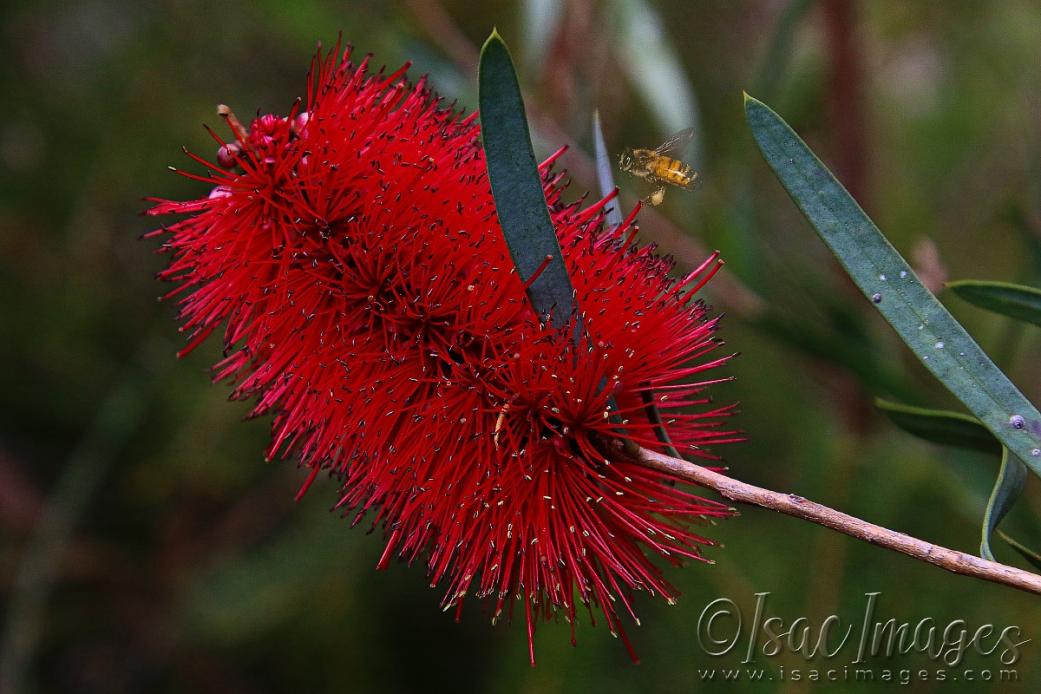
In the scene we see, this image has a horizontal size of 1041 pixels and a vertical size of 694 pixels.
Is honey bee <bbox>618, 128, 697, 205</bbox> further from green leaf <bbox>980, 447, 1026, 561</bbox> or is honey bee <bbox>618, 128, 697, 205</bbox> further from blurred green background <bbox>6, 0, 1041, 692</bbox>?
blurred green background <bbox>6, 0, 1041, 692</bbox>

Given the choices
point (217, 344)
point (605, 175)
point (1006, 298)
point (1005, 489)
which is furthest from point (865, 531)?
point (217, 344)

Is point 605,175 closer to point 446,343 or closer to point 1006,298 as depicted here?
point 446,343

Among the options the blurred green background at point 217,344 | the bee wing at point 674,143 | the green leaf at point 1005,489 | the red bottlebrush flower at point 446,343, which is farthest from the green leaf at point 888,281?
the blurred green background at point 217,344

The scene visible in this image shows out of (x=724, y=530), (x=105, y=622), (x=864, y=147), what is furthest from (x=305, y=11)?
(x=105, y=622)

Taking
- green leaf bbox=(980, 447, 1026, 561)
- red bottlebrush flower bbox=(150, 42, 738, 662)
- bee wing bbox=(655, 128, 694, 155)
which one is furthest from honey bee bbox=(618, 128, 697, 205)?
green leaf bbox=(980, 447, 1026, 561)

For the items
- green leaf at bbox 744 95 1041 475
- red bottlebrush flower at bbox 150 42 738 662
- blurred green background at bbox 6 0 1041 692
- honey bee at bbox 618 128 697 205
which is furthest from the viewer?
blurred green background at bbox 6 0 1041 692

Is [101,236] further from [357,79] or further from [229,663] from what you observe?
[357,79]

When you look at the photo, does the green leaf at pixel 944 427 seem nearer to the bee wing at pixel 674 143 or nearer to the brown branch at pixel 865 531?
the brown branch at pixel 865 531

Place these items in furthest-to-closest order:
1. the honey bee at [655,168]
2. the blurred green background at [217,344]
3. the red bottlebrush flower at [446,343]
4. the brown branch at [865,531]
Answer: the blurred green background at [217,344]
the honey bee at [655,168]
the red bottlebrush flower at [446,343]
the brown branch at [865,531]
